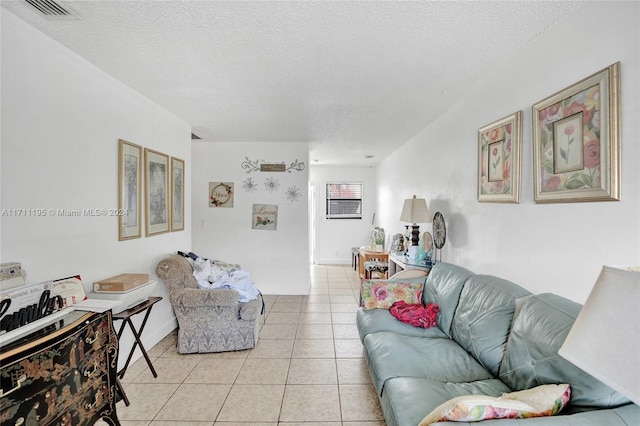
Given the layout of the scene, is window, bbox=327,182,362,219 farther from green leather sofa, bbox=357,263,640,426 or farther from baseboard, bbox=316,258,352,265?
green leather sofa, bbox=357,263,640,426

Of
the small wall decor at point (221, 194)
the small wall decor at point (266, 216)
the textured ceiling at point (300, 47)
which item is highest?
the textured ceiling at point (300, 47)

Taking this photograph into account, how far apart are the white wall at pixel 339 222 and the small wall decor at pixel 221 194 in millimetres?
2977

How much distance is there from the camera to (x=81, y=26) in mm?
1787

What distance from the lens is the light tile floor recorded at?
6.72 ft

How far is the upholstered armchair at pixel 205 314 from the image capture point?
2.90 meters

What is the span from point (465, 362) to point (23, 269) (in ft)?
8.96

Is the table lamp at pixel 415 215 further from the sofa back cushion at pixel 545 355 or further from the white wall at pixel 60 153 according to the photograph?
the white wall at pixel 60 153

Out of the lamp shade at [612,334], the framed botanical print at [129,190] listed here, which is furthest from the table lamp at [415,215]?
the framed botanical print at [129,190]

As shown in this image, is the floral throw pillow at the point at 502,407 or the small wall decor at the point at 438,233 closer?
the floral throw pillow at the point at 502,407

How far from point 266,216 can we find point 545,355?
411cm

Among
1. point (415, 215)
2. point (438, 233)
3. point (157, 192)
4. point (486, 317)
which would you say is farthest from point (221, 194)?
point (486, 317)

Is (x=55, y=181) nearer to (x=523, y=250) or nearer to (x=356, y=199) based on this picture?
(x=523, y=250)

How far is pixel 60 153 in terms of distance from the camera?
2008 mm

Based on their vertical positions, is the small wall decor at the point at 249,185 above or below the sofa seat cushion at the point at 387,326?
above
